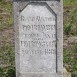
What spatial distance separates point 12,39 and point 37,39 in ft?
9.68

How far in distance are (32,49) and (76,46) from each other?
2339 mm

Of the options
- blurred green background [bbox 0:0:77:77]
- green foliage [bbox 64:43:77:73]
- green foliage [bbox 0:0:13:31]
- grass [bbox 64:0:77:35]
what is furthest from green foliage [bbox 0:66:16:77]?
green foliage [bbox 0:0:13:31]

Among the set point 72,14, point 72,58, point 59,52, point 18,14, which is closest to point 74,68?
point 72,58

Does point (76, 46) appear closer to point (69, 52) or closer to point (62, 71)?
point (69, 52)

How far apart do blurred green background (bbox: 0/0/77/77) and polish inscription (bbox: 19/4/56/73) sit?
1.64ft

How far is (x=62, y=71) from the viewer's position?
6.88 metres

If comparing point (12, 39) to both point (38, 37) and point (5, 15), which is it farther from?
point (38, 37)

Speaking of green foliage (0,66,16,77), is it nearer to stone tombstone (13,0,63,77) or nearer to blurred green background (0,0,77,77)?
blurred green background (0,0,77,77)

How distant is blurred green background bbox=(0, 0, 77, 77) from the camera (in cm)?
777

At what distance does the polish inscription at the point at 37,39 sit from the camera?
654 cm

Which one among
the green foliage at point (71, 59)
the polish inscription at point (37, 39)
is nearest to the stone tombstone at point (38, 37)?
the polish inscription at point (37, 39)

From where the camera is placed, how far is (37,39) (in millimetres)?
6656

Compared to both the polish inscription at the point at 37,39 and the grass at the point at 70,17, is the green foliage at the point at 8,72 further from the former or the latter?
the grass at the point at 70,17

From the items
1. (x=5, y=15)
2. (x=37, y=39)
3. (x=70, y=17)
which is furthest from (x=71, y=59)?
(x=5, y=15)
